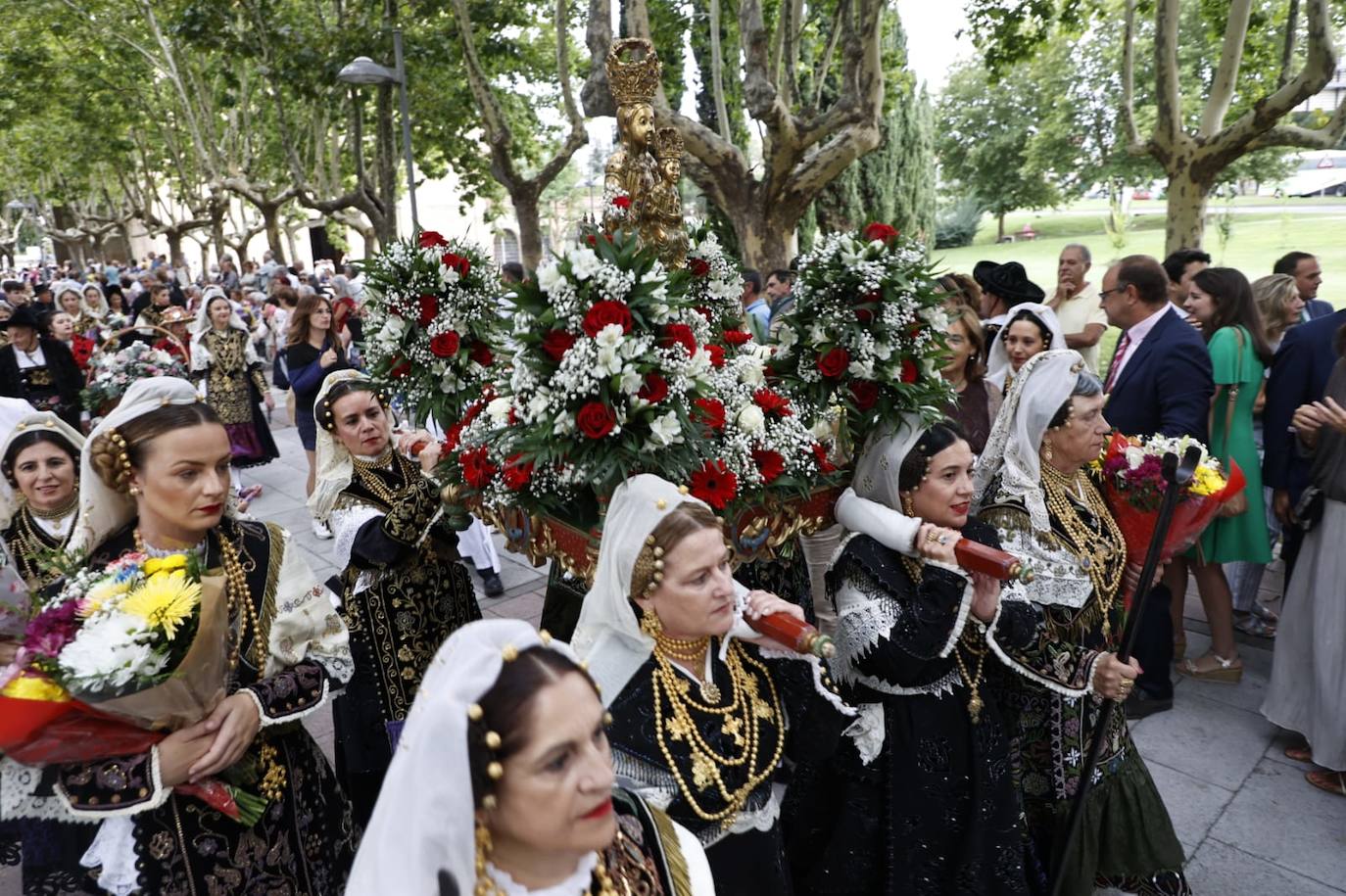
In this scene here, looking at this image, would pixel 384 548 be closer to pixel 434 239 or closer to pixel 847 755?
pixel 434 239

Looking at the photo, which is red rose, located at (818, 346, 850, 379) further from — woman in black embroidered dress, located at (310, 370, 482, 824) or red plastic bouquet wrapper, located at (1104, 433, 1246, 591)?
woman in black embroidered dress, located at (310, 370, 482, 824)

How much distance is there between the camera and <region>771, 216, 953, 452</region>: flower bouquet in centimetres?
319

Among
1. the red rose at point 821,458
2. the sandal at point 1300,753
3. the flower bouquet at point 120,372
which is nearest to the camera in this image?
the red rose at point 821,458

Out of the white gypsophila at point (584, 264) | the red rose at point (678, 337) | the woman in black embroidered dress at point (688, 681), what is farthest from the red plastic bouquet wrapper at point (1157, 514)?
the white gypsophila at point (584, 264)

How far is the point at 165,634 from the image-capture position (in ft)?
6.30

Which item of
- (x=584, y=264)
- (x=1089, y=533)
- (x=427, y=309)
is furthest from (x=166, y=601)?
(x=1089, y=533)

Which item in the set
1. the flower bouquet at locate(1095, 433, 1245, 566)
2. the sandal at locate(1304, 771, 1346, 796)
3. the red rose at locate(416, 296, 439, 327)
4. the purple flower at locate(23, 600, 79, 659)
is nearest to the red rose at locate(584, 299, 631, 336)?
the red rose at locate(416, 296, 439, 327)

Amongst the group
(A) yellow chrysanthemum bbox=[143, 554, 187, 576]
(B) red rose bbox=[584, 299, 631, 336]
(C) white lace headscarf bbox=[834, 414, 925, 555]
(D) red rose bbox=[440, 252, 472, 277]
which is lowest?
(C) white lace headscarf bbox=[834, 414, 925, 555]

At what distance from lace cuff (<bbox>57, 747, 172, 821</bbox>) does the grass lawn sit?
13.6 metres

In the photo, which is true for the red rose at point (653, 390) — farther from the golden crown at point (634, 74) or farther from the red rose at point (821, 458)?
the golden crown at point (634, 74)

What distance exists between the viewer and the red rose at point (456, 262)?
12.8ft

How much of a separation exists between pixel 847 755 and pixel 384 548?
1.99 metres

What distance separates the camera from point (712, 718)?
2393mm

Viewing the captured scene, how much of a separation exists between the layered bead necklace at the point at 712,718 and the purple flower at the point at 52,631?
4.65 ft
